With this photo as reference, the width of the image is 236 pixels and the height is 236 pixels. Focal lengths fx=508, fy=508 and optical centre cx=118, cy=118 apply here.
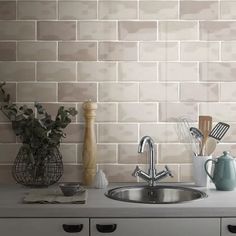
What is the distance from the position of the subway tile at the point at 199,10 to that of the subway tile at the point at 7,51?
2.92ft

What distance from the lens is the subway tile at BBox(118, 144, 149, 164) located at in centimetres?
266

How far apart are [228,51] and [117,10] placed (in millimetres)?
618

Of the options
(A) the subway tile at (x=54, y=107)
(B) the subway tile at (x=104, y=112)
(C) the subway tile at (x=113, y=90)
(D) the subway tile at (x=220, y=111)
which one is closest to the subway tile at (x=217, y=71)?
(D) the subway tile at (x=220, y=111)

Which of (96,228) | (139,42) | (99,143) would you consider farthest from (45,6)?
(96,228)

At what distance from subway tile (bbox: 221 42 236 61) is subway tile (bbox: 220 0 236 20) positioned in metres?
0.14

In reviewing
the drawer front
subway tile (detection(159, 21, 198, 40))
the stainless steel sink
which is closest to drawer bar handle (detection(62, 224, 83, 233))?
the drawer front

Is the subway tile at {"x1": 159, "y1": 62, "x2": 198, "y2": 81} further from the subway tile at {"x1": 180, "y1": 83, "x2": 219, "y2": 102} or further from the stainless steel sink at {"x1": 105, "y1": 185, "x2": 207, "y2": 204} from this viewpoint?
the stainless steel sink at {"x1": 105, "y1": 185, "x2": 207, "y2": 204}

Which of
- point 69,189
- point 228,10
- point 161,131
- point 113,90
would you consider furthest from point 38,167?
point 228,10

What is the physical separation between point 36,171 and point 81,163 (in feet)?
0.89

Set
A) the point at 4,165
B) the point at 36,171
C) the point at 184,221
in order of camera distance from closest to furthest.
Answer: the point at 184,221
the point at 36,171
the point at 4,165

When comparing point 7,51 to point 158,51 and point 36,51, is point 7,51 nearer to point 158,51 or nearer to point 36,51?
point 36,51

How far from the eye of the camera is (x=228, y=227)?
2.05 metres

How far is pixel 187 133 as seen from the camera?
266 centimetres

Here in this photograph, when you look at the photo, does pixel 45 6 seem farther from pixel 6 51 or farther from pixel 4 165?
pixel 4 165
